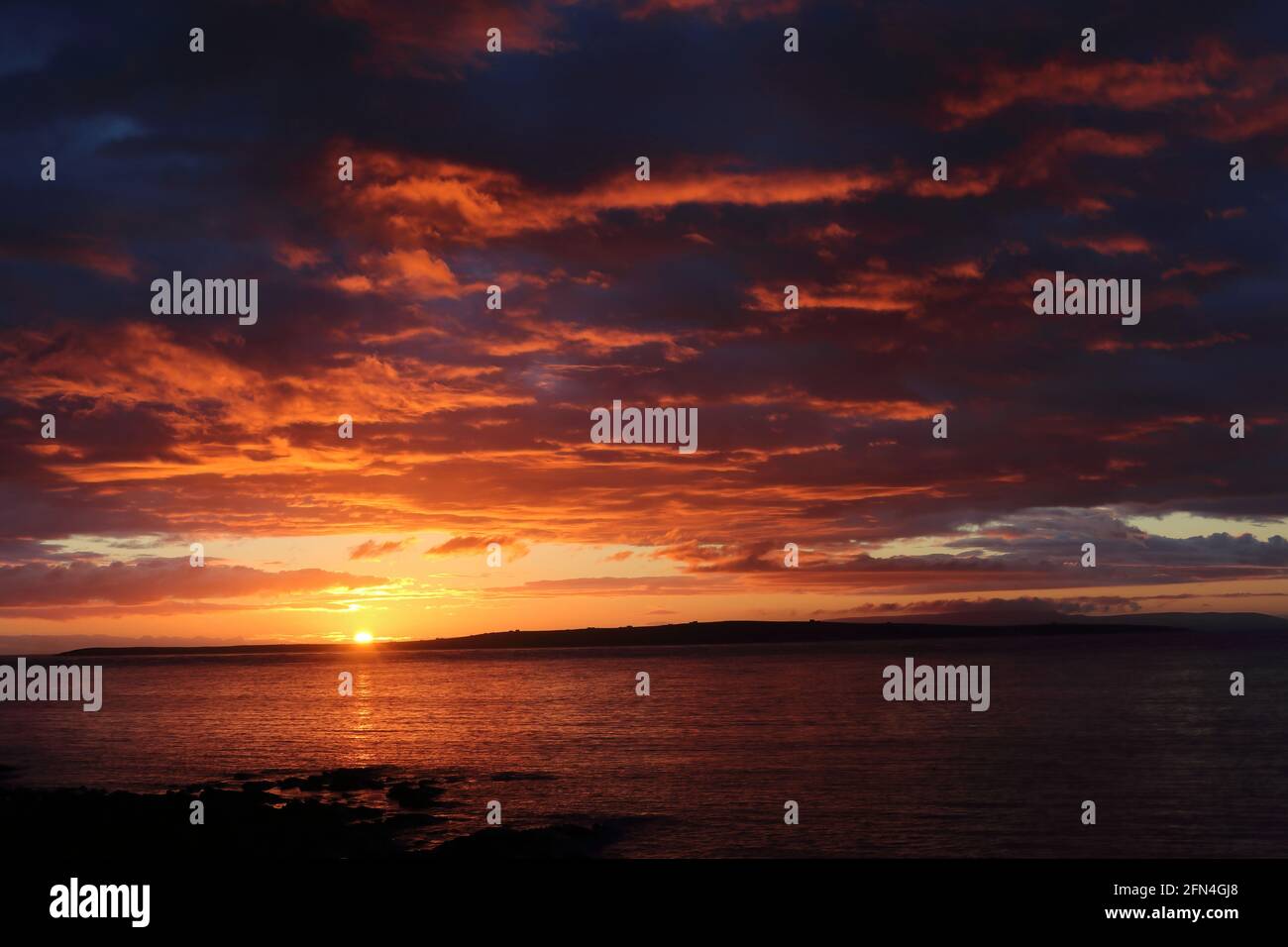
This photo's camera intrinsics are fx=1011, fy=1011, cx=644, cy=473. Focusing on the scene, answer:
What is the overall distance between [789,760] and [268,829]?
3350cm

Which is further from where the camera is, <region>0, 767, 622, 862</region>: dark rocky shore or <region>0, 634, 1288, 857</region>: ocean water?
<region>0, 634, 1288, 857</region>: ocean water

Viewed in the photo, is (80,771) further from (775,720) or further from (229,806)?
(775,720)

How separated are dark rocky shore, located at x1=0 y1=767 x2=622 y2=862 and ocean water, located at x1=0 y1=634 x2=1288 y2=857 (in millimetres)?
1794

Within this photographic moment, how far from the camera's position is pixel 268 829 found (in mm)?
37375

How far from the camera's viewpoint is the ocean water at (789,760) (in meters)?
41.1

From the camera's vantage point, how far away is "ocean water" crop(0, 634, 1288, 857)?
41125mm

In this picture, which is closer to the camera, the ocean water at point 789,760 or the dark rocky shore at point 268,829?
the dark rocky shore at point 268,829

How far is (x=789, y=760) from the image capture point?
6162 cm

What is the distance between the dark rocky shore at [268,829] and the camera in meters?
34.0

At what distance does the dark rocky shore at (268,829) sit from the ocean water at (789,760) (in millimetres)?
1794

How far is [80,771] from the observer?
62.4 metres

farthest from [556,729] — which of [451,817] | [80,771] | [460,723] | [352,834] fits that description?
[352,834]

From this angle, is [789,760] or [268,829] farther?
[789,760]
